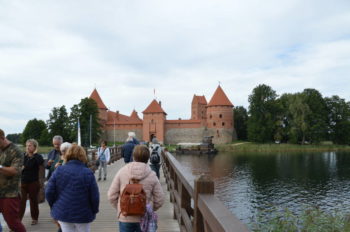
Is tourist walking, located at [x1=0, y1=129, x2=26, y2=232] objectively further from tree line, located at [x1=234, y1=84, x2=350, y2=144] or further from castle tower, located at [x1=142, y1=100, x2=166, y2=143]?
castle tower, located at [x1=142, y1=100, x2=166, y2=143]

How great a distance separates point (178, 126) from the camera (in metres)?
56.0

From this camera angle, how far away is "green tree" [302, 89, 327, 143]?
4550 cm

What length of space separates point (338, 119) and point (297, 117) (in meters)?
8.89

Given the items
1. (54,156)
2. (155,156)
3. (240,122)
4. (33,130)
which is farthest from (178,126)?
(54,156)

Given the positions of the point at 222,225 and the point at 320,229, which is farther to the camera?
the point at 320,229

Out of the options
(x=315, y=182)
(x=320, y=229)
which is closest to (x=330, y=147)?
(x=315, y=182)

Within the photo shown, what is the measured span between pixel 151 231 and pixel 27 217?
3.13m

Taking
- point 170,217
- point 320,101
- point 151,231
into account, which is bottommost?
point 170,217

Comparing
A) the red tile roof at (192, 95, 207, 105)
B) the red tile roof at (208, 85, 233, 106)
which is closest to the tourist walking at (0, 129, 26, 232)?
the red tile roof at (208, 85, 233, 106)

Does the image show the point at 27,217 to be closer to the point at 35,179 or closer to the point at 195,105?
the point at 35,179

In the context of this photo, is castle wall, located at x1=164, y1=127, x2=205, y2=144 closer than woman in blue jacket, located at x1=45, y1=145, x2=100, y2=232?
No

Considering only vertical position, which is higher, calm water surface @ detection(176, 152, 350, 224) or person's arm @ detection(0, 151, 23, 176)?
person's arm @ detection(0, 151, 23, 176)

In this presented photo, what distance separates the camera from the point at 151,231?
2664 mm

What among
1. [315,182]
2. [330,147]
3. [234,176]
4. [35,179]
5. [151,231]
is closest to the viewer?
[151,231]
